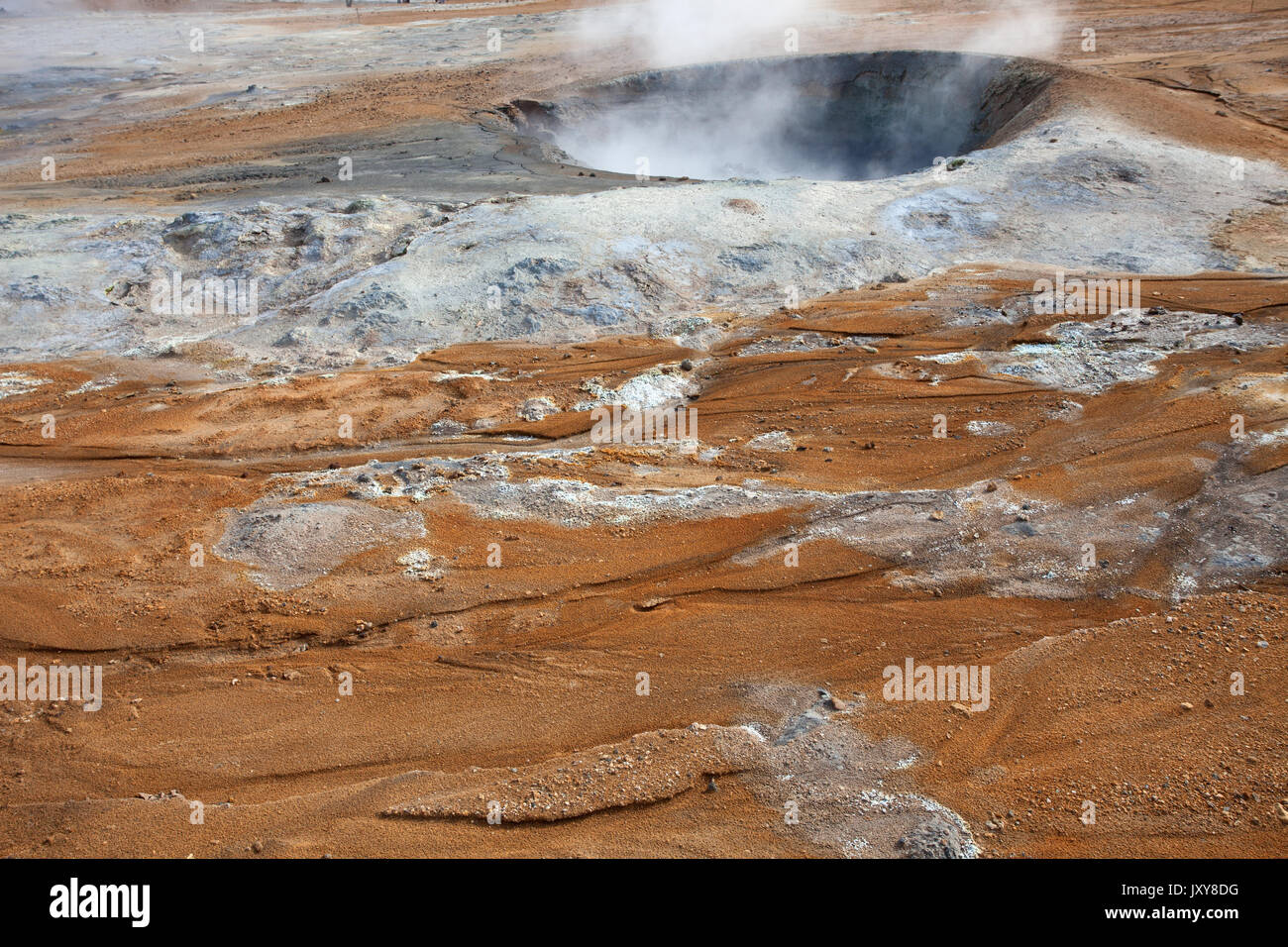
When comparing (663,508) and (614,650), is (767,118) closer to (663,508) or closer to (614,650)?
(663,508)

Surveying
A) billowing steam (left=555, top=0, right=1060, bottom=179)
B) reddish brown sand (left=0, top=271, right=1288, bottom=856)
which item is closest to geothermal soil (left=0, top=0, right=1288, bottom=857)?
reddish brown sand (left=0, top=271, right=1288, bottom=856)

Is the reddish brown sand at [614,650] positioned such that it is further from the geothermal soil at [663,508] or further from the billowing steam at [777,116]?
the billowing steam at [777,116]

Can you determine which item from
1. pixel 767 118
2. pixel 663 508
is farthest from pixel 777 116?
pixel 663 508

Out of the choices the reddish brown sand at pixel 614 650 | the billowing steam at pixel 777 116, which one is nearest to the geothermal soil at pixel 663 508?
the reddish brown sand at pixel 614 650

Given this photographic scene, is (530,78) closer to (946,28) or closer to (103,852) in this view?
(946,28)

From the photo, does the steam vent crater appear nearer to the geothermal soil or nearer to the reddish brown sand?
the geothermal soil

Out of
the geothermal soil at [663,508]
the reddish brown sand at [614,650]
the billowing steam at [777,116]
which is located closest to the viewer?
the reddish brown sand at [614,650]

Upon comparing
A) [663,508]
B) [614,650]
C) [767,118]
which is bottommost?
[614,650]
